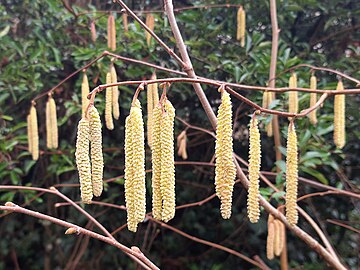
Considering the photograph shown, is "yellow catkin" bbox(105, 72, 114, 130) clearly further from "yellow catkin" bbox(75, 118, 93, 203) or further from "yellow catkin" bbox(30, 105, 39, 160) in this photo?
"yellow catkin" bbox(75, 118, 93, 203)

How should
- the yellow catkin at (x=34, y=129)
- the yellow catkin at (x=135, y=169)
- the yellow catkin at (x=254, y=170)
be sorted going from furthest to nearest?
the yellow catkin at (x=34, y=129) < the yellow catkin at (x=254, y=170) < the yellow catkin at (x=135, y=169)

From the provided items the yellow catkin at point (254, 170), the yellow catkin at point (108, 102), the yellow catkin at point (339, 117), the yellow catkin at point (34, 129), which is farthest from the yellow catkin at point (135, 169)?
the yellow catkin at point (34, 129)

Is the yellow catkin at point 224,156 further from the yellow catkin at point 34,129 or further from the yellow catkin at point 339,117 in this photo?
the yellow catkin at point 34,129

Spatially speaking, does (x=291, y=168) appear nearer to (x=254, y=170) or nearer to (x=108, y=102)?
(x=254, y=170)

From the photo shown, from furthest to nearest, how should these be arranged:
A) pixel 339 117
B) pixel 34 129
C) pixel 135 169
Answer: pixel 34 129, pixel 339 117, pixel 135 169

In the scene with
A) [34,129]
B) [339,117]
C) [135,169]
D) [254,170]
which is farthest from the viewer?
[34,129]

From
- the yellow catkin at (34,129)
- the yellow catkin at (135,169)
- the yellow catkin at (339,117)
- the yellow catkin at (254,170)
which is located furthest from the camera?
Answer: the yellow catkin at (34,129)

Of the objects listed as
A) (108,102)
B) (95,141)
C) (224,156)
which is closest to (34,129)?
(108,102)

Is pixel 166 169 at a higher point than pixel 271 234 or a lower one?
higher

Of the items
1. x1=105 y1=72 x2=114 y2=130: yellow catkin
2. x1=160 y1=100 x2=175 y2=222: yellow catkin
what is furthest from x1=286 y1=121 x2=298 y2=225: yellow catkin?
x1=105 y1=72 x2=114 y2=130: yellow catkin
